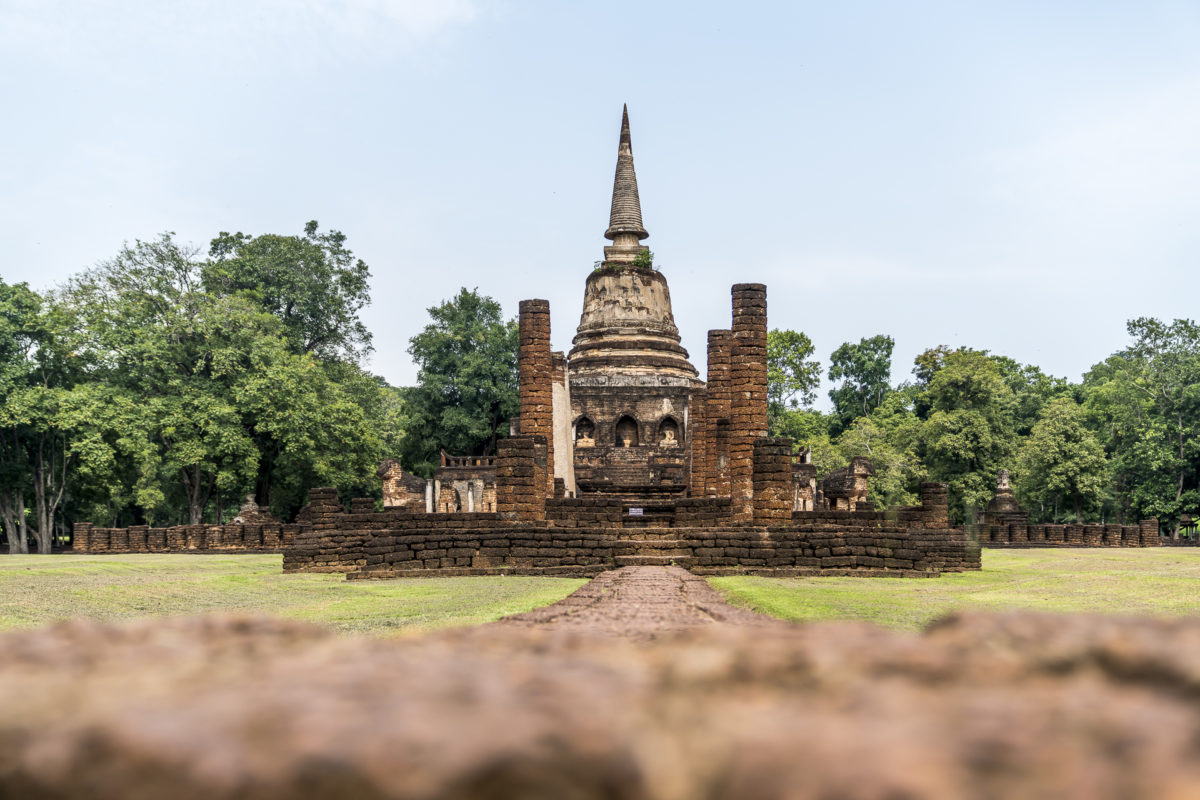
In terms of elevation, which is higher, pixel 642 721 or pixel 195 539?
pixel 642 721

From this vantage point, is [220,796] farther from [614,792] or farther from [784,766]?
[784,766]

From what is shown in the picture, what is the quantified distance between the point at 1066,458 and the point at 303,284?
2744 cm

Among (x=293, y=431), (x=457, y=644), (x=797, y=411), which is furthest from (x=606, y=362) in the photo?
(x=457, y=644)

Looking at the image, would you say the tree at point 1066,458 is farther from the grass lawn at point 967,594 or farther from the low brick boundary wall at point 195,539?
the low brick boundary wall at point 195,539

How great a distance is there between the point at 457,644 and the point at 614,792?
711mm

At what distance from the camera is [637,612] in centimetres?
464

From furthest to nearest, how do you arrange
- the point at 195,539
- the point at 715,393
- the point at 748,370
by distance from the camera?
the point at 195,539
the point at 715,393
the point at 748,370

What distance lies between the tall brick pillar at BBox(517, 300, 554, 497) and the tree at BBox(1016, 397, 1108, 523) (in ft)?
73.3

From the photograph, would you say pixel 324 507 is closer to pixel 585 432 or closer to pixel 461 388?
pixel 585 432

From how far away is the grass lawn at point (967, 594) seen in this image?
655 centimetres

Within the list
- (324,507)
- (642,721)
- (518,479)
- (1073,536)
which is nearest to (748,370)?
(518,479)

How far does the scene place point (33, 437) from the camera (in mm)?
28766

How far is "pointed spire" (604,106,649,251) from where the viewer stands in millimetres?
31953

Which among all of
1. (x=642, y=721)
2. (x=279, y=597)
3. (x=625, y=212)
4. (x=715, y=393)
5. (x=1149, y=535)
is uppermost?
(x=625, y=212)
